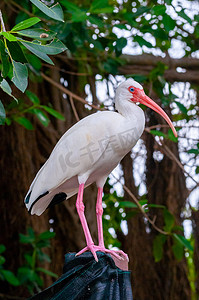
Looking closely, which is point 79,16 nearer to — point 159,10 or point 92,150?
point 159,10

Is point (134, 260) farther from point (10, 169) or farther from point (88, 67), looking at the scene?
point (88, 67)

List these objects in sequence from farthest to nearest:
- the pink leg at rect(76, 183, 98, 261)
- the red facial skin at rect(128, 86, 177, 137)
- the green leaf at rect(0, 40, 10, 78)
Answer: the red facial skin at rect(128, 86, 177, 137)
the pink leg at rect(76, 183, 98, 261)
the green leaf at rect(0, 40, 10, 78)

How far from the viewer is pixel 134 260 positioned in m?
3.46

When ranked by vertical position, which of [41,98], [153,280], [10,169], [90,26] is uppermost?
[90,26]

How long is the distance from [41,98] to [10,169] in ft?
1.62

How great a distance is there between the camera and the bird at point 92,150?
1685 mm

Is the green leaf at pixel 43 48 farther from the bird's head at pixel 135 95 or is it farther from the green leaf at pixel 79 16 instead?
the green leaf at pixel 79 16

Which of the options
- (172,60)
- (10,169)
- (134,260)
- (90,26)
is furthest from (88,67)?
(134,260)

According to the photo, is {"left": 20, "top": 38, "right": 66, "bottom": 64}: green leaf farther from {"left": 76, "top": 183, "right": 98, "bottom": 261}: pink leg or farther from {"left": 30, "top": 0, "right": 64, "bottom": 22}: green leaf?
{"left": 76, "top": 183, "right": 98, "bottom": 261}: pink leg

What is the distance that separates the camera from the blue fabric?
54.9 inches

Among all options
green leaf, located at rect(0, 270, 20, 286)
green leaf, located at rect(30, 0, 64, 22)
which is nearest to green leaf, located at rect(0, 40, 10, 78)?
green leaf, located at rect(30, 0, 64, 22)

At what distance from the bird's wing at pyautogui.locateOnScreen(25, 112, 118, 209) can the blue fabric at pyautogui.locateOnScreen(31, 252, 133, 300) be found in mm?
354

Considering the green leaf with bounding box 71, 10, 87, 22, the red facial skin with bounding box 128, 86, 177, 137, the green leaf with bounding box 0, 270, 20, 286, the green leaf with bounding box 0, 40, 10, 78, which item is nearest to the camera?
the green leaf with bounding box 0, 40, 10, 78

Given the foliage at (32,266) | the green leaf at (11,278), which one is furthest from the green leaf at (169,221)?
the green leaf at (11,278)
